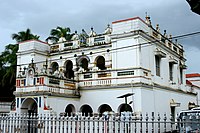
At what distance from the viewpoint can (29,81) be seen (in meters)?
17.0

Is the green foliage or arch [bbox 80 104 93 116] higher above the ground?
the green foliage

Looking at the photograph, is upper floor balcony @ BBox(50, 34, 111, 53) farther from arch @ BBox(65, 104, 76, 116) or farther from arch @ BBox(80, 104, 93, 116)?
arch @ BBox(65, 104, 76, 116)

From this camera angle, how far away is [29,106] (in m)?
17.8

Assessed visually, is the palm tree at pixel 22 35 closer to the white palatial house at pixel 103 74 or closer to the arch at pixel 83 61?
the white palatial house at pixel 103 74

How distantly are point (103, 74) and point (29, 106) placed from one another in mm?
5192

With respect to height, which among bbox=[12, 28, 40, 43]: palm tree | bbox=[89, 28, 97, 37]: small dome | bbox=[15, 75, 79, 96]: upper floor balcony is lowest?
bbox=[15, 75, 79, 96]: upper floor balcony

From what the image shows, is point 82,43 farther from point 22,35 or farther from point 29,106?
point 22,35

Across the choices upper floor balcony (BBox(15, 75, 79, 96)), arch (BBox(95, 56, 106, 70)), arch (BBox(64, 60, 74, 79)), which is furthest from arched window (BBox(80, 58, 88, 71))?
upper floor balcony (BBox(15, 75, 79, 96))

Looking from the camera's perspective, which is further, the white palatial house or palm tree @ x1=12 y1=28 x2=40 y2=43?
palm tree @ x1=12 y1=28 x2=40 y2=43

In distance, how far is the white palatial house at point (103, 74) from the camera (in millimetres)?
16688

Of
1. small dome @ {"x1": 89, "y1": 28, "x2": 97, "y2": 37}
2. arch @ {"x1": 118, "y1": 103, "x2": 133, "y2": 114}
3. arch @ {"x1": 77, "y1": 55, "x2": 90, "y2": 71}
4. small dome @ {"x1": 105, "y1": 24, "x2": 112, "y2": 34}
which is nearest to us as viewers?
arch @ {"x1": 118, "y1": 103, "x2": 133, "y2": 114}

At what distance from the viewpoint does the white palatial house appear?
16688 millimetres

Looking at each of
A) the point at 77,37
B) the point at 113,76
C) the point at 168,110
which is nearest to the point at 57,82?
the point at 113,76

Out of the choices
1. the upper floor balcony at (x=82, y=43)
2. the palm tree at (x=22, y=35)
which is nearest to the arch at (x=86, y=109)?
the upper floor balcony at (x=82, y=43)
